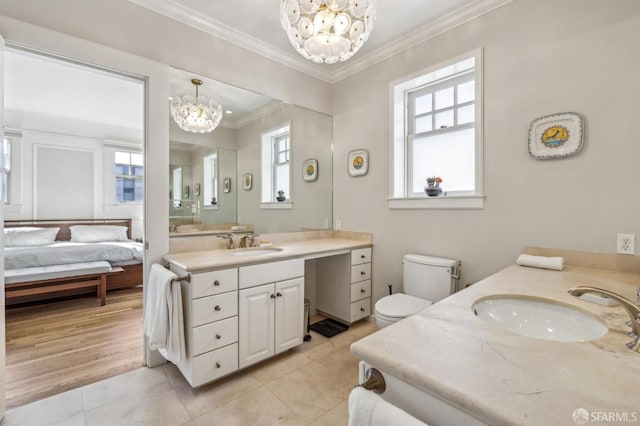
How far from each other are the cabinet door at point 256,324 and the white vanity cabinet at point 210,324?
0.05 meters

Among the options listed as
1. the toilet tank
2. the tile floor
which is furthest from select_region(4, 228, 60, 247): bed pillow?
the toilet tank

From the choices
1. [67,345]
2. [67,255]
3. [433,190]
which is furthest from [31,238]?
[433,190]

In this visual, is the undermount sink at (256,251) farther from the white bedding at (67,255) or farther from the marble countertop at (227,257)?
the white bedding at (67,255)

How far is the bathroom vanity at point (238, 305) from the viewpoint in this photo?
5.67 ft

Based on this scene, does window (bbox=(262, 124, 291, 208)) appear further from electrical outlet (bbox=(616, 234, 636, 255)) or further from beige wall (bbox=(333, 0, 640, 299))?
electrical outlet (bbox=(616, 234, 636, 255))

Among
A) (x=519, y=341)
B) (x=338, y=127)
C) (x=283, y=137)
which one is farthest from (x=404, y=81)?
(x=519, y=341)

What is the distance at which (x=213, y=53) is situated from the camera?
2.32 meters

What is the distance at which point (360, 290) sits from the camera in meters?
2.78

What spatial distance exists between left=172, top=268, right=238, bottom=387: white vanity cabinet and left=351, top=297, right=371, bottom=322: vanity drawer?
4.04ft

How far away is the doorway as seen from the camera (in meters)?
2.09

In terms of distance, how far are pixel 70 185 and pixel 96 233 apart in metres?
1.06

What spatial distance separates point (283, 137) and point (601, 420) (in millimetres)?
2868

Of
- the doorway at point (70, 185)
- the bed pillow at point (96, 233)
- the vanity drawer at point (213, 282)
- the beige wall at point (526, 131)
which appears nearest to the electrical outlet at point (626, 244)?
the beige wall at point (526, 131)

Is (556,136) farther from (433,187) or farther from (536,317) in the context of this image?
(536,317)
